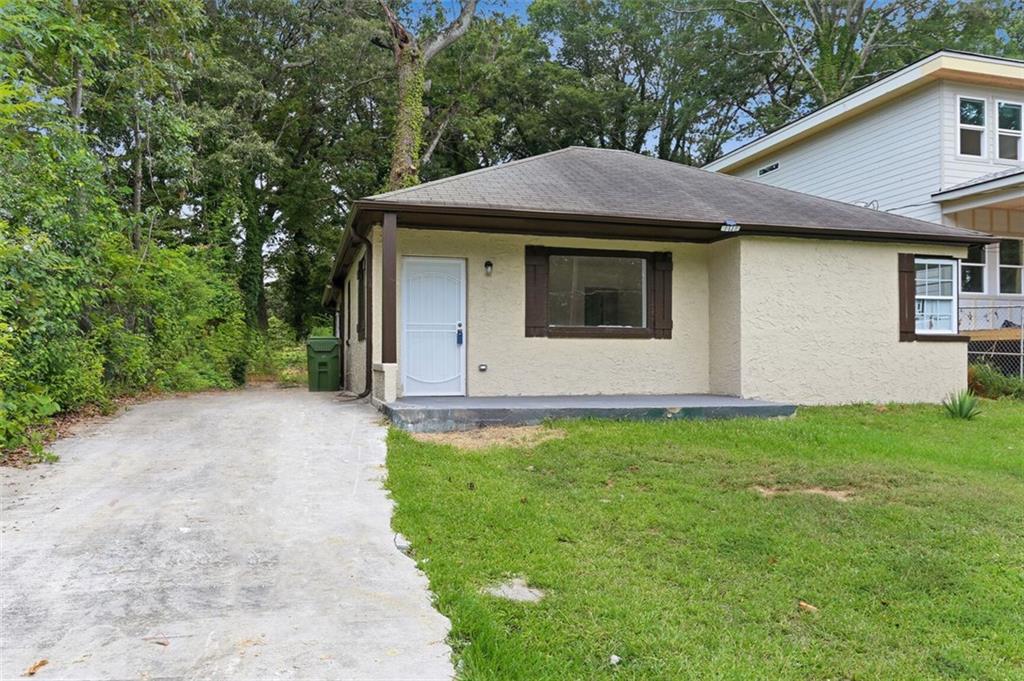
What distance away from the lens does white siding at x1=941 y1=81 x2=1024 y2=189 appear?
1274 centimetres

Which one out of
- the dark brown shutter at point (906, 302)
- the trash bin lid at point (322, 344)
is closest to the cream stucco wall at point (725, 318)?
the dark brown shutter at point (906, 302)

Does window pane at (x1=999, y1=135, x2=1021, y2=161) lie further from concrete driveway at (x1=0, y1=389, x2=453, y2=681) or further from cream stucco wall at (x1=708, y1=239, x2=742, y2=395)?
concrete driveway at (x1=0, y1=389, x2=453, y2=681)

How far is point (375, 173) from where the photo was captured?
2041 cm

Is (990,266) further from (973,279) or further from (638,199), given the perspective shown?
(638,199)

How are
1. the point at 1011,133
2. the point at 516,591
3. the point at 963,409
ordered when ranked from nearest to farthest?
the point at 516,591 < the point at 963,409 < the point at 1011,133

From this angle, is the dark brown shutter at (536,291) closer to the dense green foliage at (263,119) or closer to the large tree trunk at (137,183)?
the dense green foliage at (263,119)

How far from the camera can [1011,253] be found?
13.5 meters

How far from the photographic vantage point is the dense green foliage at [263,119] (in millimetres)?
6880

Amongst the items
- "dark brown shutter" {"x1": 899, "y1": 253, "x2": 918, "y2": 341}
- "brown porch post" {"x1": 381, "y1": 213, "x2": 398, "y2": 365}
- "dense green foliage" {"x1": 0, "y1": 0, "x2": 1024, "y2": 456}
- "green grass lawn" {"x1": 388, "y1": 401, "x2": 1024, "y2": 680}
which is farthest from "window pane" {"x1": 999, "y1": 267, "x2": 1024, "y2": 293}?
"brown porch post" {"x1": 381, "y1": 213, "x2": 398, "y2": 365}

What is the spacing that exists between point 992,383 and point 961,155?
4.97 metres

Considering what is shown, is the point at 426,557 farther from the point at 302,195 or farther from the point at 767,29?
the point at 767,29

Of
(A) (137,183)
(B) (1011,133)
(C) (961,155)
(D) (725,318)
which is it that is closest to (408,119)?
(A) (137,183)

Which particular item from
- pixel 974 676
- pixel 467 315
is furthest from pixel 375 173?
pixel 974 676

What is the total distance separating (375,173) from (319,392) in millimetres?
10762
